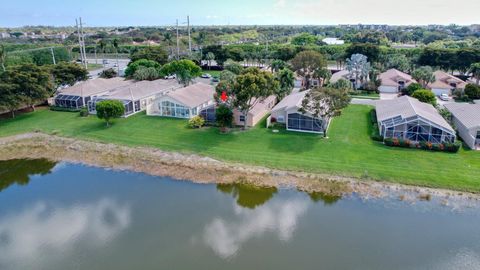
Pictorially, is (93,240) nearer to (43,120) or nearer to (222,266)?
(222,266)

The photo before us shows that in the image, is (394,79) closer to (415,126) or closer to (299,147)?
(415,126)

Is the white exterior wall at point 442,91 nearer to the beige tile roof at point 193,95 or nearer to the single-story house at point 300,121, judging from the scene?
the single-story house at point 300,121

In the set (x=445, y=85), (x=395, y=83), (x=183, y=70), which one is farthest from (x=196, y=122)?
(x=445, y=85)

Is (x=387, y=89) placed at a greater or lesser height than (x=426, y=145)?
greater

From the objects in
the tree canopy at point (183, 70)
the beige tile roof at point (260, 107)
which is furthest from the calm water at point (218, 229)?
the tree canopy at point (183, 70)

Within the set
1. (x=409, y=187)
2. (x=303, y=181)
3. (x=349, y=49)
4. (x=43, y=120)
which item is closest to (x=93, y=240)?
(x=303, y=181)

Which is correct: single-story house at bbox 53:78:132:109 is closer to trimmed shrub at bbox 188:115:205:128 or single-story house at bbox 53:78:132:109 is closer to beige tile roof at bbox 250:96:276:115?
trimmed shrub at bbox 188:115:205:128

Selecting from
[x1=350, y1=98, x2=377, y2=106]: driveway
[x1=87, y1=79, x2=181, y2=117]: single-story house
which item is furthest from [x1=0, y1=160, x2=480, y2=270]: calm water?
[x1=350, y1=98, x2=377, y2=106]: driveway
